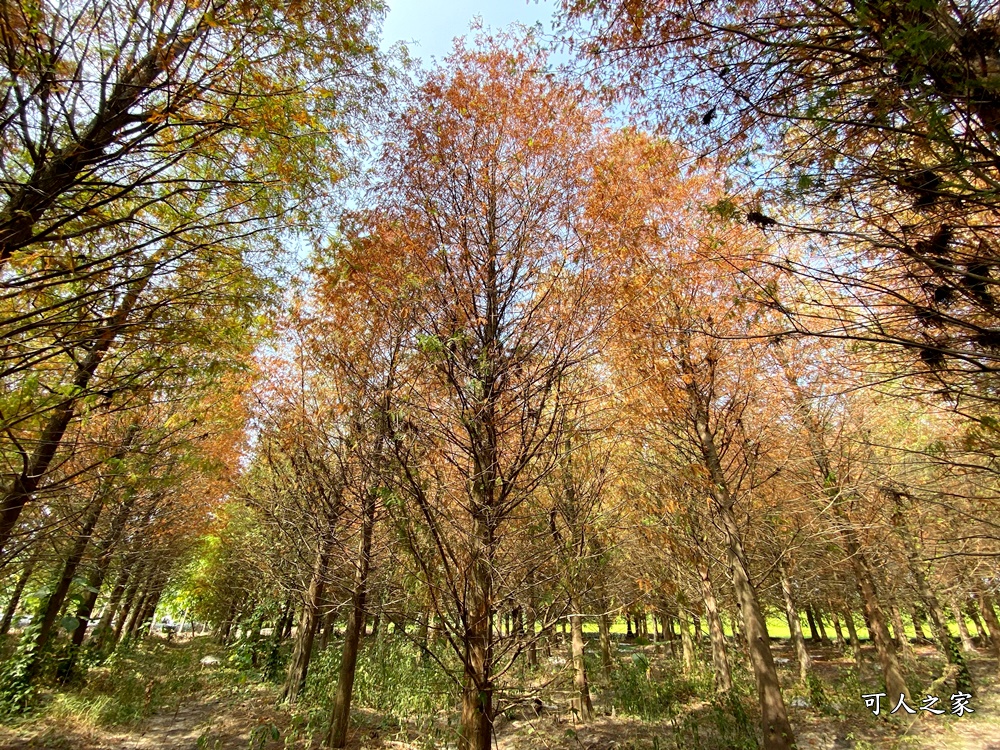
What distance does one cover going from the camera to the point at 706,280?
611 centimetres

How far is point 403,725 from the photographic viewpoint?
8344 millimetres

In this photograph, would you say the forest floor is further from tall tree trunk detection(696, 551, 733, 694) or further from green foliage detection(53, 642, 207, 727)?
tall tree trunk detection(696, 551, 733, 694)

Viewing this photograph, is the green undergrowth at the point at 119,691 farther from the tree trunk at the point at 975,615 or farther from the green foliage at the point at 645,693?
the tree trunk at the point at 975,615

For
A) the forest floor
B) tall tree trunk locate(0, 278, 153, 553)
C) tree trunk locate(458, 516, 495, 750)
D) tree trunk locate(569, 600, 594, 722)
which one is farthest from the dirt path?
tree trunk locate(458, 516, 495, 750)

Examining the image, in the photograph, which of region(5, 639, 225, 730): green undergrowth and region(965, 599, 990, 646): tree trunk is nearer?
region(5, 639, 225, 730): green undergrowth

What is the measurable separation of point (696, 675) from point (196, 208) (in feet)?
56.8

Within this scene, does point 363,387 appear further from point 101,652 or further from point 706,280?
point 101,652

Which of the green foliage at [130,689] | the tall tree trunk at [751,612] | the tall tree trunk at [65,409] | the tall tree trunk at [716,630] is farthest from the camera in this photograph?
the tall tree trunk at [716,630]

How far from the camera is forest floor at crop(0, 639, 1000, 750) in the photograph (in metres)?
7.39

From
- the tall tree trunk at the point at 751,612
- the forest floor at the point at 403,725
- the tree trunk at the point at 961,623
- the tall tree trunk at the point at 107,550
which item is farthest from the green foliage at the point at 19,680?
the tree trunk at the point at 961,623

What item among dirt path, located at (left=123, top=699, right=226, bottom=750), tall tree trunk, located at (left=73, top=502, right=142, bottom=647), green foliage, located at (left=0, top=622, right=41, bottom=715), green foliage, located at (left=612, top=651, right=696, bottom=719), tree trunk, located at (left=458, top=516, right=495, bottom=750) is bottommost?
dirt path, located at (left=123, top=699, right=226, bottom=750)

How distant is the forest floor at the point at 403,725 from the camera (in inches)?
291

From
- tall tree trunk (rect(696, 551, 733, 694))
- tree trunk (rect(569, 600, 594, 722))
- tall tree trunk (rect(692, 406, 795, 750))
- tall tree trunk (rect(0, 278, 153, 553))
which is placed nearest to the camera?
tall tree trunk (rect(0, 278, 153, 553))

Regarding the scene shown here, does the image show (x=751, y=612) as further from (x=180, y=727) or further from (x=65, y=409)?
(x=180, y=727)
